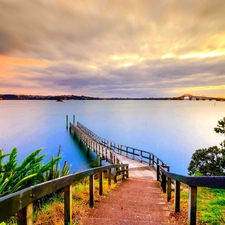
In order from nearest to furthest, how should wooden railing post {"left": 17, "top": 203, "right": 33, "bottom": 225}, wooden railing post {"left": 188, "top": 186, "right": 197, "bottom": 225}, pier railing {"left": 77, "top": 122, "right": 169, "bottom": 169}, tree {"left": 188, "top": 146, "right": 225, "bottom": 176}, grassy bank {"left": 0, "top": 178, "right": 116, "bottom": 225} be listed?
wooden railing post {"left": 17, "top": 203, "right": 33, "bottom": 225}
wooden railing post {"left": 188, "top": 186, "right": 197, "bottom": 225}
grassy bank {"left": 0, "top": 178, "right": 116, "bottom": 225}
tree {"left": 188, "top": 146, "right": 225, "bottom": 176}
pier railing {"left": 77, "top": 122, "right": 169, "bottom": 169}

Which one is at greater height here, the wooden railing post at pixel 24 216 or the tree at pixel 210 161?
the wooden railing post at pixel 24 216

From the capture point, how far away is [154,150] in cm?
3086

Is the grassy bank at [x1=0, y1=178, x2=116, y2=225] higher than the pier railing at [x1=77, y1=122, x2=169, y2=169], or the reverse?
the grassy bank at [x1=0, y1=178, x2=116, y2=225]

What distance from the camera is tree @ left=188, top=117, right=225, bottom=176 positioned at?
12.7 metres

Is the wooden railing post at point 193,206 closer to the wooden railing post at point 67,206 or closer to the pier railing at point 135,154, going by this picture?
the wooden railing post at point 67,206

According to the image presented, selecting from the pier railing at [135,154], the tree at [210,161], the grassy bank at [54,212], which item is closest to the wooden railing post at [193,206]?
the grassy bank at [54,212]

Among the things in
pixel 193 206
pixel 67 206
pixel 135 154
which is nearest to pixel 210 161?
pixel 135 154

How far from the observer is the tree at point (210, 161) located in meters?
12.7

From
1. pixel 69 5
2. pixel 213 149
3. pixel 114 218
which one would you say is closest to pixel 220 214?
pixel 114 218

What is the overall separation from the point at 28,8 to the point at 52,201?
14.5m

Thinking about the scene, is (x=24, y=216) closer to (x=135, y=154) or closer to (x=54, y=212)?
(x=54, y=212)

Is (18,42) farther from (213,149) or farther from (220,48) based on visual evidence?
(220,48)

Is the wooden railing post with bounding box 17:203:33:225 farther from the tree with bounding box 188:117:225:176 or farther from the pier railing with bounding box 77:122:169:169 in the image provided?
the tree with bounding box 188:117:225:176

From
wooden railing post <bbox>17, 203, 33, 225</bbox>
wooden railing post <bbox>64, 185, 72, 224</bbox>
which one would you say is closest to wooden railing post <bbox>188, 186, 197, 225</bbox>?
wooden railing post <bbox>64, 185, 72, 224</bbox>
